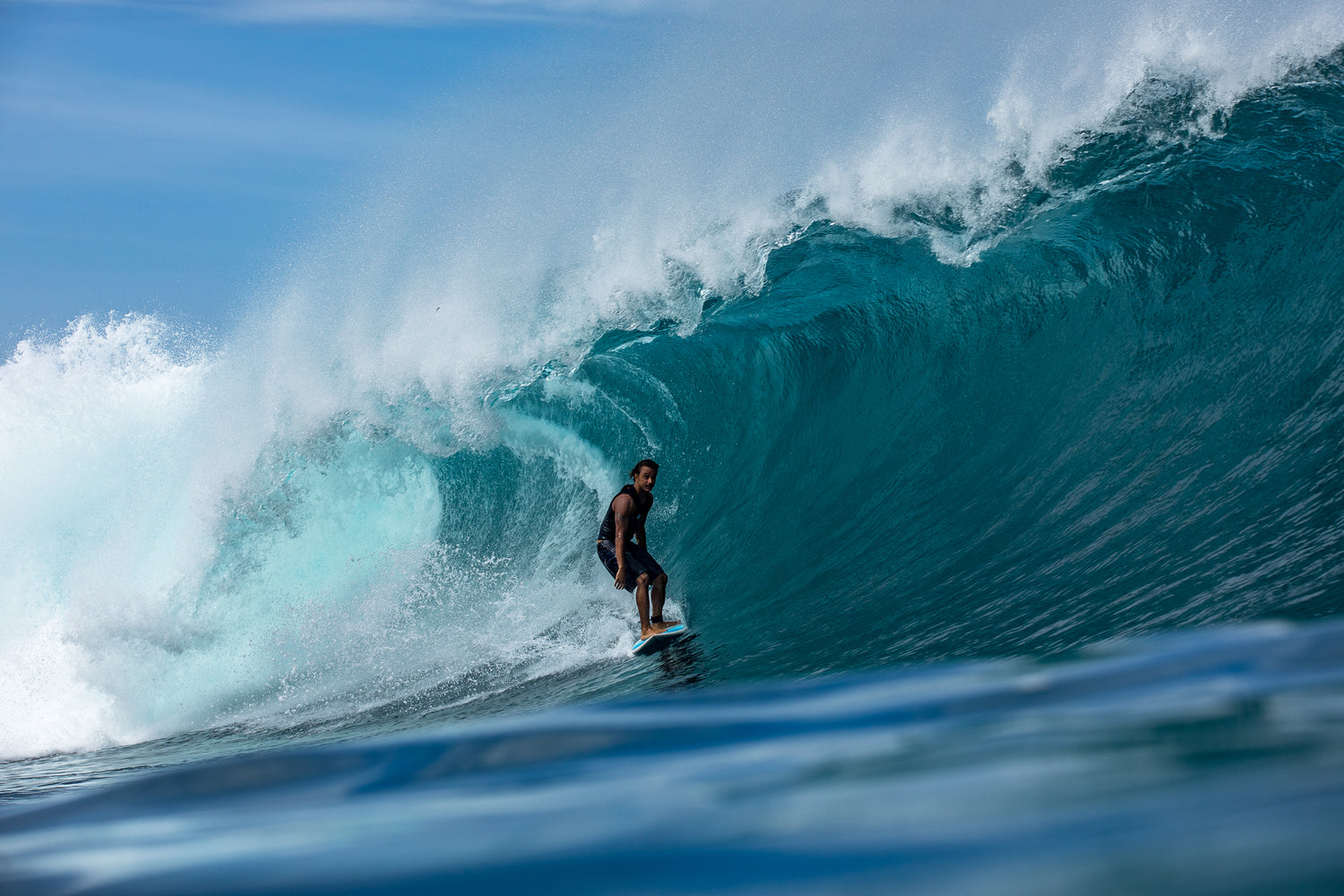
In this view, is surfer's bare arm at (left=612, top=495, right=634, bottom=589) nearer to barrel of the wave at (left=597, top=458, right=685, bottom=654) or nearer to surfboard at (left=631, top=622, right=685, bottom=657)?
barrel of the wave at (left=597, top=458, right=685, bottom=654)

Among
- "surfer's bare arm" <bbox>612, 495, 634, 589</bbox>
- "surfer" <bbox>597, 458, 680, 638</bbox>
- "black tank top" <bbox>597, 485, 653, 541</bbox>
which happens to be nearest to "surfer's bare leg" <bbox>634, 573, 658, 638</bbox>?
"surfer" <bbox>597, 458, 680, 638</bbox>

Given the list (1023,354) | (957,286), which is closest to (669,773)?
(1023,354)

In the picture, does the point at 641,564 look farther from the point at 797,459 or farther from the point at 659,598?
the point at 797,459

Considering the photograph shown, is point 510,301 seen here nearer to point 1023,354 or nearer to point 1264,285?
point 1023,354

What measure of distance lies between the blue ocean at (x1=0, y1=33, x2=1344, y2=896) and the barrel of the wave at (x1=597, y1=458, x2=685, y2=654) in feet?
0.60

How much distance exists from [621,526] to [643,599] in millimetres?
495

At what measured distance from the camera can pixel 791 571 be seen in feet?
22.5

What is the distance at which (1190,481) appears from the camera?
18.8ft

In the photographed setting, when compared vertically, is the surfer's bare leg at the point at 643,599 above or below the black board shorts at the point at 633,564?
below

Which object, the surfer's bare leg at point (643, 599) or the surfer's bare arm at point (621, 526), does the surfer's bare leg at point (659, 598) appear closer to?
the surfer's bare leg at point (643, 599)

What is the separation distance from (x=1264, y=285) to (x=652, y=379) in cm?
530

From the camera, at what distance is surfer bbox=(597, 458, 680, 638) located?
6.25m

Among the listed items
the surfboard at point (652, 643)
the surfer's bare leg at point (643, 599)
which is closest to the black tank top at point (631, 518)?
the surfer's bare leg at point (643, 599)

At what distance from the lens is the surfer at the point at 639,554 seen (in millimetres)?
6254
